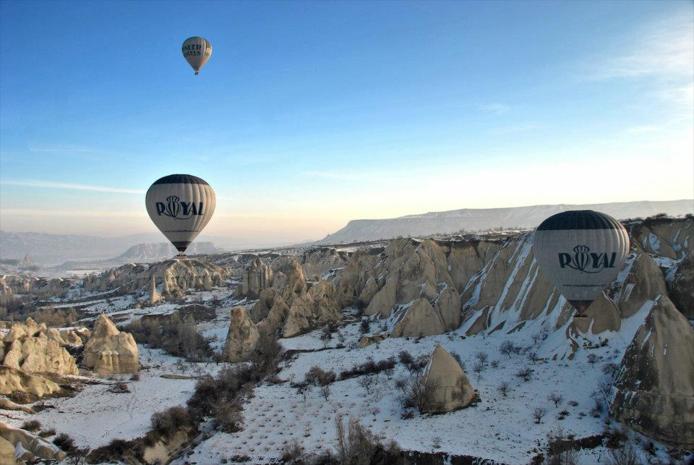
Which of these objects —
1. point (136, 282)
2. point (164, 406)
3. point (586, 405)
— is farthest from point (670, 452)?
point (136, 282)

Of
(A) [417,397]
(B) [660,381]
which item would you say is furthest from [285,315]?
(B) [660,381]

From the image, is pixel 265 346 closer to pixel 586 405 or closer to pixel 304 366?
pixel 304 366

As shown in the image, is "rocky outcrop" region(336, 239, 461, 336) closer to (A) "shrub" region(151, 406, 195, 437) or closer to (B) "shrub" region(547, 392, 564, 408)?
(B) "shrub" region(547, 392, 564, 408)

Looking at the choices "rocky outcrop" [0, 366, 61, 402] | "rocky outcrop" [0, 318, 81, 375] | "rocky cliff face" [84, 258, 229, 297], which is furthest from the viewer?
"rocky cliff face" [84, 258, 229, 297]

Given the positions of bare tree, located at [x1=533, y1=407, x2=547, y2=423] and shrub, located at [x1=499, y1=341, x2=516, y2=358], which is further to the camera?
shrub, located at [x1=499, y1=341, x2=516, y2=358]

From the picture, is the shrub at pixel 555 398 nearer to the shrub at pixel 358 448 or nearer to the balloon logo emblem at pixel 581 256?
the balloon logo emblem at pixel 581 256

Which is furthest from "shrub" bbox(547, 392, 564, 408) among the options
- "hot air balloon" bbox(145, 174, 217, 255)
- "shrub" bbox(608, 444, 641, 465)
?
"hot air balloon" bbox(145, 174, 217, 255)
